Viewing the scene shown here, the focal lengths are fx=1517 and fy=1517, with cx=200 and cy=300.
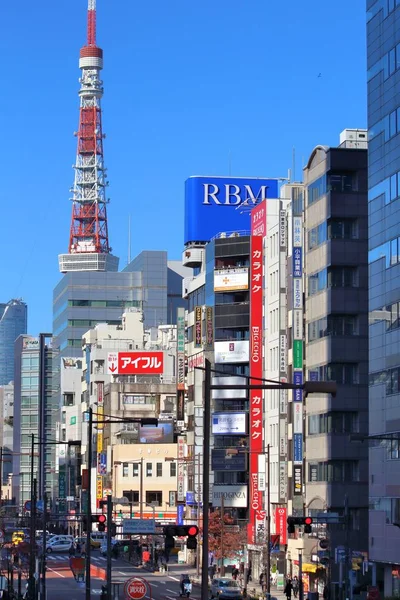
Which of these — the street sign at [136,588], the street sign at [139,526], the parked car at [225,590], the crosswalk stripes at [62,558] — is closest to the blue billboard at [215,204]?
the crosswalk stripes at [62,558]

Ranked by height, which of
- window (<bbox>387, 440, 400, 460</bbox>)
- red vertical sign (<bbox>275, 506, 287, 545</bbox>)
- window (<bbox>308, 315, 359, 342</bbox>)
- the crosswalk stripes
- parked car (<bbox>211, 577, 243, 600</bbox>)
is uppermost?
window (<bbox>308, 315, 359, 342</bbox>)

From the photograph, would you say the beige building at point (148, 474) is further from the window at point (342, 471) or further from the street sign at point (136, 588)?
the street sign at point (136, 588)

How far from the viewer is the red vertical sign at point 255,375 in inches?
4980

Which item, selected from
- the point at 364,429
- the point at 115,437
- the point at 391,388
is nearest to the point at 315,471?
the point at 364,429

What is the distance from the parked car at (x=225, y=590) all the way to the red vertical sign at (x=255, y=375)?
27635mm

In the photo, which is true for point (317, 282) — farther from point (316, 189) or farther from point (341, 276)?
point (316, 189)

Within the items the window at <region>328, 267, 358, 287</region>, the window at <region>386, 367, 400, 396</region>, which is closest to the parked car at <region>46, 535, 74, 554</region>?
the window at <region>328, 267, 358, 287</region>

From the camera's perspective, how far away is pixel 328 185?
106 meters

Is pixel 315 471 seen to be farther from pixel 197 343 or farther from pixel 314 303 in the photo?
pixel 197 343

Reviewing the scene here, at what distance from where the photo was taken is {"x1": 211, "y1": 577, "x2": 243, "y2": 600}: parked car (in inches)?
3519

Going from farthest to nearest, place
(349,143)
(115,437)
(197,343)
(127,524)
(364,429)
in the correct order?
(115,437), (197,343), (349,143), (364,429), (127,524)

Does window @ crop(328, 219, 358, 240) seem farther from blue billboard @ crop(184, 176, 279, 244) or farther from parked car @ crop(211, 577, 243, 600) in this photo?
blue billboard @ crop(184, 176, 279, 244)

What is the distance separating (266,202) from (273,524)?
2627 cm

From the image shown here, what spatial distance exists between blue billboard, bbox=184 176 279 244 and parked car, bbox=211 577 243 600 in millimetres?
59166
